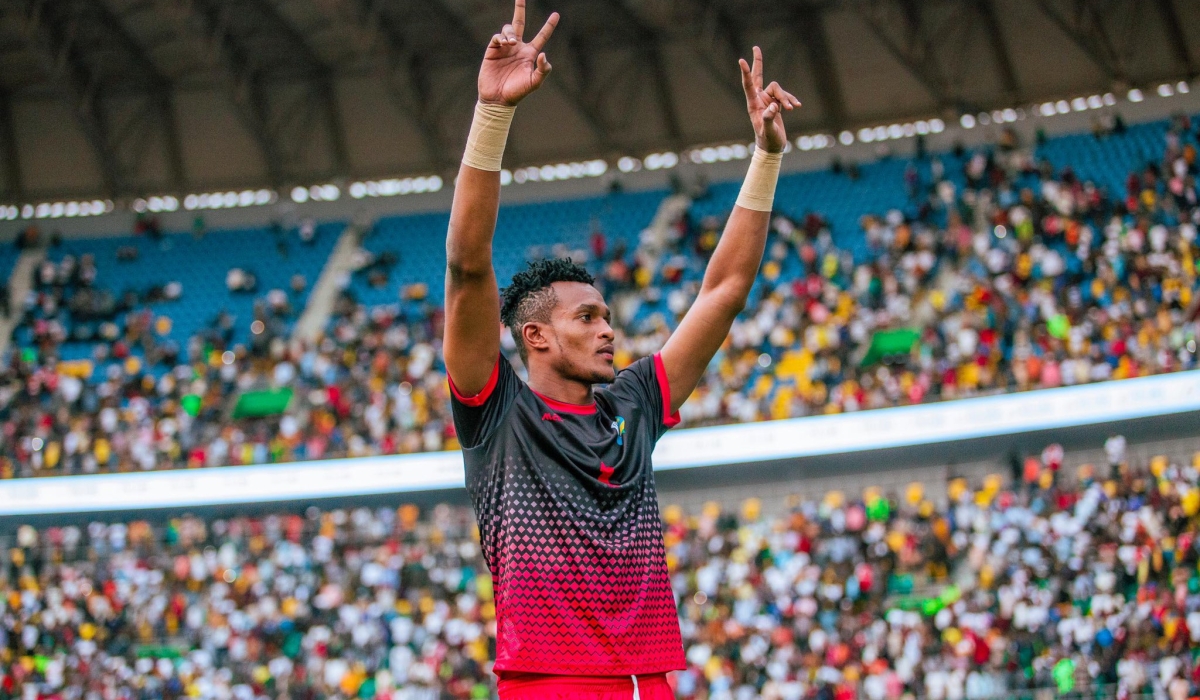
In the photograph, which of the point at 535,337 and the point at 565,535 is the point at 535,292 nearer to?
the point at 535,337

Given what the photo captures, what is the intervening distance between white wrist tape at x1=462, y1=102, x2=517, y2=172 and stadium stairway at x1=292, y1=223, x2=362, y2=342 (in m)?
20.7

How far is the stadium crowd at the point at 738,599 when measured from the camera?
1413cm

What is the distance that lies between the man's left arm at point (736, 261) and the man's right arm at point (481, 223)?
2.48 feet

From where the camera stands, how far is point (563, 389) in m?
3.22

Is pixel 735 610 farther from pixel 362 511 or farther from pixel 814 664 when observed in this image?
pixel 362 511

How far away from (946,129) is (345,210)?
13104 mm

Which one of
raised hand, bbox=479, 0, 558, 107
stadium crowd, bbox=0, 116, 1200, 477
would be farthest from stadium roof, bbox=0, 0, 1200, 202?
raised hand, bbox=479, 0, 558, 107

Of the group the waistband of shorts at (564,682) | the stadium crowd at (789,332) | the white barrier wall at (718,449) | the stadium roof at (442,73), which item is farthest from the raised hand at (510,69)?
the stadium roof at (442,73)

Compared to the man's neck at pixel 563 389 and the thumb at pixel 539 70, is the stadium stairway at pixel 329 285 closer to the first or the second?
the man's neck at pixel 563 389

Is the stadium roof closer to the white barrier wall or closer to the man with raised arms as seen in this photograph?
the white barrier wall

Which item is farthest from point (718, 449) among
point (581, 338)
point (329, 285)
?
point (581, 338)

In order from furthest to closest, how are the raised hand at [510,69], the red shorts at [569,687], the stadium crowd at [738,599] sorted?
the stadium crowd at [738,599] → the raised hand at [510,69] → the red shorts at [569,687]

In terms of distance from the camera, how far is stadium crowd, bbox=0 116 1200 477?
59.3 ft

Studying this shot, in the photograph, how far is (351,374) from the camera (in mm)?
21281
